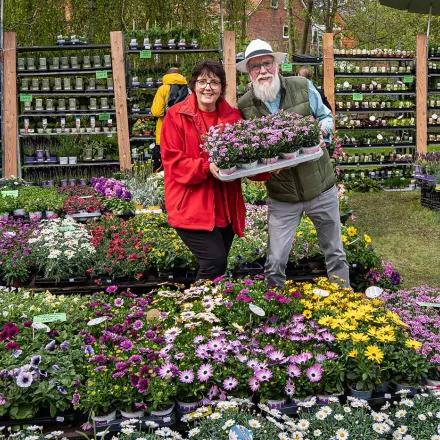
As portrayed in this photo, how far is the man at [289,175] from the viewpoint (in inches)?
137

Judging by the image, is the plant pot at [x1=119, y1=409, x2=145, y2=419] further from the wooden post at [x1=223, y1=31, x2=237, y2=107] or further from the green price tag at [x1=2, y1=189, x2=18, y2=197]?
the wooden post at [x1=223, y1=31, x2=237, y2=107]

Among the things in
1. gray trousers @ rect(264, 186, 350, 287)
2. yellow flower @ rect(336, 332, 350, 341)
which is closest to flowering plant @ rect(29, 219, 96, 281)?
gray trousers @ rect(264, 186, 350, 287)

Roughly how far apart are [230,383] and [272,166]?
130 cm

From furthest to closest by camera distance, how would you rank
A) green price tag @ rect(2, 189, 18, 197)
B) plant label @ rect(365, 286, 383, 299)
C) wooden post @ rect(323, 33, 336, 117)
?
1. wooden post @ rect(323, 33, 336, 117)
2. green price tag @ rect(2, 189, 18, 197)
3. plant label @ rect(365, 286, 383, 299)

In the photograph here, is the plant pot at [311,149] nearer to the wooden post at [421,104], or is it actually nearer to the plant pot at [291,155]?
the plant pot at [291,155]

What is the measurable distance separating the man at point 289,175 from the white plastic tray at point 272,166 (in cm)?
17

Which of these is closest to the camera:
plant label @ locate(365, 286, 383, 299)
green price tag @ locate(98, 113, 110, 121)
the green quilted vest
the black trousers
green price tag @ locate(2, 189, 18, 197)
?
plant label @ locate(365, 286, 383, 299)

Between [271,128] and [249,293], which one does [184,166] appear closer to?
[271,128]

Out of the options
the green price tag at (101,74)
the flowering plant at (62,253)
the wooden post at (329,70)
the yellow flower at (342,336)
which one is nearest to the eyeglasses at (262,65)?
the yellow flower at (342,336)

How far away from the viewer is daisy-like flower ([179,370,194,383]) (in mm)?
2467

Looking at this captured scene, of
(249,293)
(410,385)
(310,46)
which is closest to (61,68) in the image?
(249,293)

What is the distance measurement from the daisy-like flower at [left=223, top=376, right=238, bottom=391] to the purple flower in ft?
1.03

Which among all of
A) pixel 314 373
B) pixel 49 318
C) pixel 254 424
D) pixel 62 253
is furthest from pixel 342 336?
pixel 62 253

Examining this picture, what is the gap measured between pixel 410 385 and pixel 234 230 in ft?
4.55
